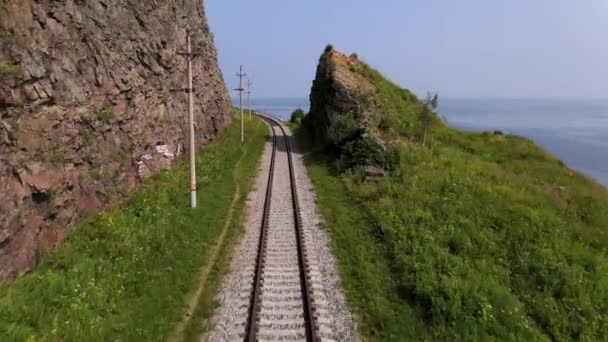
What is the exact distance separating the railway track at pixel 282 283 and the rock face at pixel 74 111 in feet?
21.8

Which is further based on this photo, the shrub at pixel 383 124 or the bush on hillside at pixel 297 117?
the bush on hillside at pixel 297 117

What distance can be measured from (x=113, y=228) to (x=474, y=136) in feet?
121

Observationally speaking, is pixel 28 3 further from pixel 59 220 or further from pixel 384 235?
pixel 384 235

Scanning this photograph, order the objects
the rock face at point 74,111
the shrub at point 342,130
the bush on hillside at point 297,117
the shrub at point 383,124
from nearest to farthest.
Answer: the rock face at point 74,111
the shrub at point 342,130
the shrub at point 383,124
the bush on hillside at point 297,117

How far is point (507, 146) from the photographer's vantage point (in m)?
41.1

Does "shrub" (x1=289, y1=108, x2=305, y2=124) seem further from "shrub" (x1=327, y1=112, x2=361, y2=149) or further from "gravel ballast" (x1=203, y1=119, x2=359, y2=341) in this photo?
"gravel ballast" (x1=203, y1=119, x2=359, y2=341)

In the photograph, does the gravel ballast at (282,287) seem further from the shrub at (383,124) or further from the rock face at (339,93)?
the shrub at (383,124)

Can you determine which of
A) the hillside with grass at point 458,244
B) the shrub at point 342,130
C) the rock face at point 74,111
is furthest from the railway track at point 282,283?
the shrub at point 342,130

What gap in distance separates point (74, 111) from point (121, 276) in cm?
778

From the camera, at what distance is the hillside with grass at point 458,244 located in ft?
37.9

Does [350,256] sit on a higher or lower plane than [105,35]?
lower

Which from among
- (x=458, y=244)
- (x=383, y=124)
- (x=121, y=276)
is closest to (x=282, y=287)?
(x=121, y=276)

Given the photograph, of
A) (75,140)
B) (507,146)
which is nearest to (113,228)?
(75,140)

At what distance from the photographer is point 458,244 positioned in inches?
618
